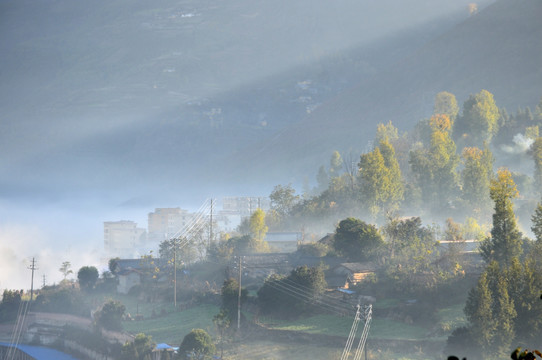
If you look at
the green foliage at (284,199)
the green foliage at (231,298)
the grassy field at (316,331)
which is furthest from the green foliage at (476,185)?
the green foliage at (231,298)

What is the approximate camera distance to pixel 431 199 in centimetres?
11094

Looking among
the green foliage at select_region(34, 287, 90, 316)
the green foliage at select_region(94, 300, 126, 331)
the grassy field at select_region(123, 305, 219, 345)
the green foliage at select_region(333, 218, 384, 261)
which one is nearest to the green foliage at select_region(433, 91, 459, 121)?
the green foliage at select_region(333, 218, 384, 261)

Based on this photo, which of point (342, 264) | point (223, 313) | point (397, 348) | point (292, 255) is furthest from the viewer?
point (292, 255)

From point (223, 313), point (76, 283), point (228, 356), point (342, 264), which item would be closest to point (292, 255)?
point (342, 264)

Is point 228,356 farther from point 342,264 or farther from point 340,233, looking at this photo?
point 340,233

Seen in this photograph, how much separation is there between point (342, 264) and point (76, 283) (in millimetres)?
55793

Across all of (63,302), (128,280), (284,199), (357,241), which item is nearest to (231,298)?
(357,241)

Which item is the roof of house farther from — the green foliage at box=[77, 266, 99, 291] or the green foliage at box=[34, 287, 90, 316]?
the green foliage at box=[77, 266, 99, 291]

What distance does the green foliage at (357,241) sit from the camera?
81.3 m

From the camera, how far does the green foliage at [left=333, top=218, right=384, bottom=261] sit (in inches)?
3201

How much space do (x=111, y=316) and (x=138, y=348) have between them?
627 inches

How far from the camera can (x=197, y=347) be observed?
60.0 m

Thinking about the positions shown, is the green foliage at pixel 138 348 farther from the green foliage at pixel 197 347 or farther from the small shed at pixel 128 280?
the small shed at pixel 128 280

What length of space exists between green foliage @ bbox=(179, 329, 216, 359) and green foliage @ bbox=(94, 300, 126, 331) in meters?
21.2
